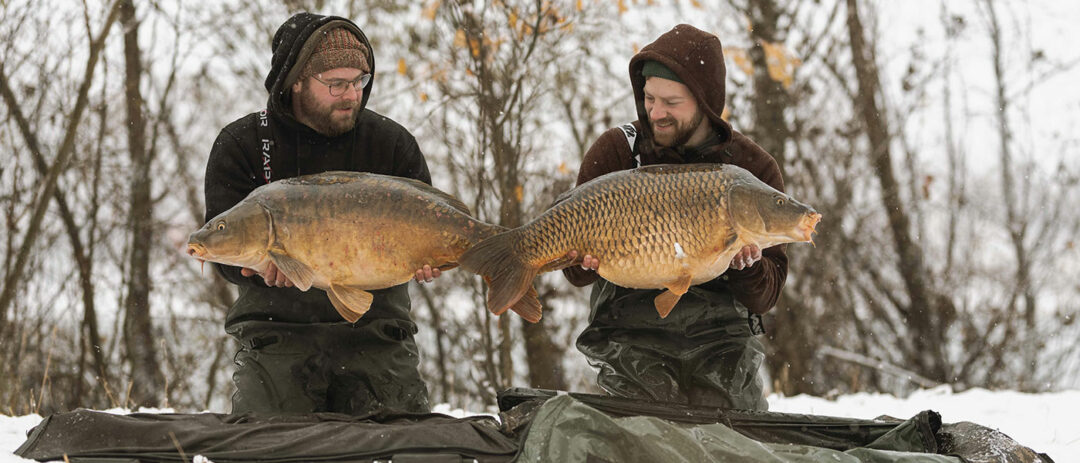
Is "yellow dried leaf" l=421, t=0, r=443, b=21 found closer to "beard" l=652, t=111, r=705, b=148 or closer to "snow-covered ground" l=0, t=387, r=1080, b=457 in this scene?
"snow-covered ground" l=0, t=387, r=1080, b=457

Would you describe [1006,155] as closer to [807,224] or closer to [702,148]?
[702,148]

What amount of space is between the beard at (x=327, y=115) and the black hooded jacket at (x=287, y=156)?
0.15ft

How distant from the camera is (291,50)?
3568 millimetres

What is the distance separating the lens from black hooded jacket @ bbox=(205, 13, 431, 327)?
11.8 feet

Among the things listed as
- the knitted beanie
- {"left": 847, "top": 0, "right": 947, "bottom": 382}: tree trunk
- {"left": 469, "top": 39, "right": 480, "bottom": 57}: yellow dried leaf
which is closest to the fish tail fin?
the knitted beanie

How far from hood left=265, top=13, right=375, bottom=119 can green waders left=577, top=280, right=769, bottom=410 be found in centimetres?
133

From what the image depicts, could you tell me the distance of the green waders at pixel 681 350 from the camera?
141 inches

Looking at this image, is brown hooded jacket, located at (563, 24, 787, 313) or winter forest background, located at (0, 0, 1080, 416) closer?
brown hooded jacket, located at (563, 24, 787, 313)

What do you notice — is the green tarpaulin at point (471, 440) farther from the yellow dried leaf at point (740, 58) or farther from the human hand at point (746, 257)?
the yellow dried leaf at point (740, 58)

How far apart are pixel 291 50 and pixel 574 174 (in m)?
3.59

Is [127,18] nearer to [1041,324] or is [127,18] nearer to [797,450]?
[797,450]

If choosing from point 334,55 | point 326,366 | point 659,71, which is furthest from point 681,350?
A: point 334,55

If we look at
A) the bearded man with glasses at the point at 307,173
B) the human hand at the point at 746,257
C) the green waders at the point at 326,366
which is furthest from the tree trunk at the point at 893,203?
the green waders at the point at 326,366

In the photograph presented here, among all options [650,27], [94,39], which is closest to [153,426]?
[94,39]
